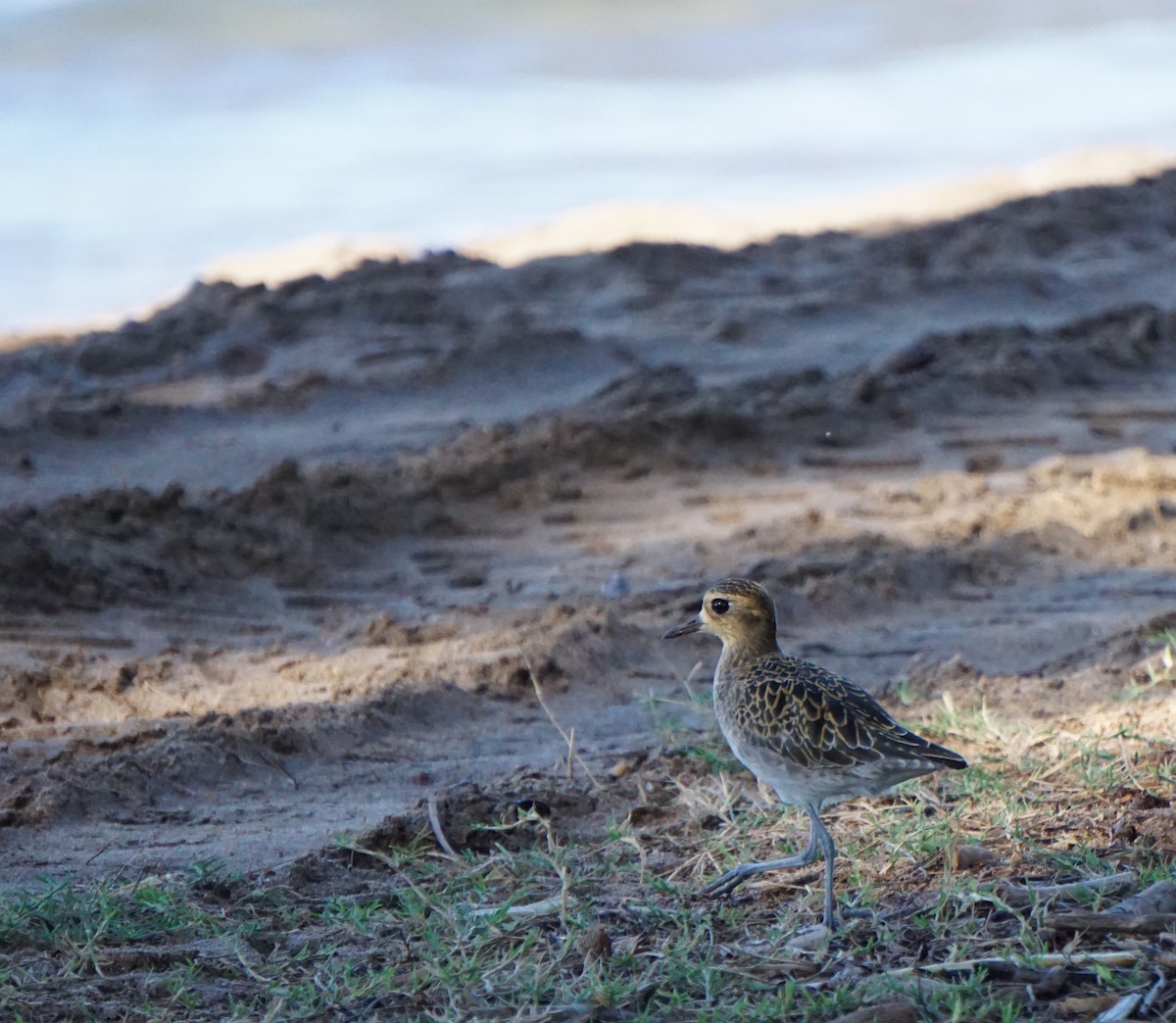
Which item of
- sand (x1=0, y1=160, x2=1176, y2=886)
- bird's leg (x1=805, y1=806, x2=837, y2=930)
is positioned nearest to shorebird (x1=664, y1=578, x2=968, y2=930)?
bird's leg (x1=805, y1=806, x2=837, y2=930)

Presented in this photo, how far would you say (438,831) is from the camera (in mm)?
4781

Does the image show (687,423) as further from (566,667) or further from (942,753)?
(942,753)

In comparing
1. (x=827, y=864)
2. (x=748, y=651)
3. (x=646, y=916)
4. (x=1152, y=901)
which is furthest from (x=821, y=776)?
(x=1152, y=901)

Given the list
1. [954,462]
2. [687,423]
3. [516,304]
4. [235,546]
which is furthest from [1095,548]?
[516,304]

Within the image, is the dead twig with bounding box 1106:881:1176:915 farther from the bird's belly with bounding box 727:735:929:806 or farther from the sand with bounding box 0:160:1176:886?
the sand with bounding box 0:160:1176:886

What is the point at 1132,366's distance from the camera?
12148mm

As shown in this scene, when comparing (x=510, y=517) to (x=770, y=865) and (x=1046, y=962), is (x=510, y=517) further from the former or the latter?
(x=1046, y=962)

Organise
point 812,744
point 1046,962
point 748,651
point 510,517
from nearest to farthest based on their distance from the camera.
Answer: point 1046,962, point 812,744, point 748,651, point 510,517

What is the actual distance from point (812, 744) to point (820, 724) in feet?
0.21

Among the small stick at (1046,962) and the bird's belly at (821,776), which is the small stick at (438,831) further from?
the small stick at (1046,962)

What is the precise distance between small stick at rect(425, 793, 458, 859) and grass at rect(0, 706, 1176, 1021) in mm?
32

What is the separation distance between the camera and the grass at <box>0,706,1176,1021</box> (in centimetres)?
357

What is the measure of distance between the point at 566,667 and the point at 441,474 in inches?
121

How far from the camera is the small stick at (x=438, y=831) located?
471cm
